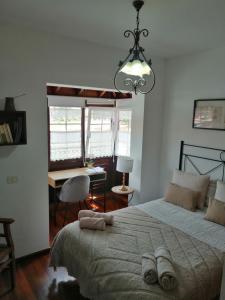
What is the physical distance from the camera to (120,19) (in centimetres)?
226

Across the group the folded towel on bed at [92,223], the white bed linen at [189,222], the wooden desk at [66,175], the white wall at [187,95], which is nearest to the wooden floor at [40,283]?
the folded towel on bed at [92,223]

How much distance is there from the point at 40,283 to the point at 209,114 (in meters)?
3.02

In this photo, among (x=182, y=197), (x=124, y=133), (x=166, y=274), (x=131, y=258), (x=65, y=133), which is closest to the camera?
(x=166, y=274)

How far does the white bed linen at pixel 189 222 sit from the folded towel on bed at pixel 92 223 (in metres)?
0.76

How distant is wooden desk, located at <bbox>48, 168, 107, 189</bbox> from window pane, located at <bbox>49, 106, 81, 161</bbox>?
362 mm

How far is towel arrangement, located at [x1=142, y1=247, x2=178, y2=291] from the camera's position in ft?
5.58

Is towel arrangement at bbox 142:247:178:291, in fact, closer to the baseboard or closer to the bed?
the bed

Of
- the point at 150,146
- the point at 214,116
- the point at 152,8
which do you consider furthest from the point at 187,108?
the point at 152,8

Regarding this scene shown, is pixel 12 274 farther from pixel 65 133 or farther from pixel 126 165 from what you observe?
pixel 65 133

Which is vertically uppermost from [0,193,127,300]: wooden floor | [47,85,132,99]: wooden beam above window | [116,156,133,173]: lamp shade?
[47,85,132,99]: wooden beam above window

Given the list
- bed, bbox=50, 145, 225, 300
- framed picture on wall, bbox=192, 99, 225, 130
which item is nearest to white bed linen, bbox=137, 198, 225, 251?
bed, bbox=50, 145, 225, 300

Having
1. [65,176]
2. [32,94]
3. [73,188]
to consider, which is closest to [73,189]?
[73,188]

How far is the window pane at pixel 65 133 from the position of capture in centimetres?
429

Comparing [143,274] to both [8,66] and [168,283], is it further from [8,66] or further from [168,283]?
[8,66]
